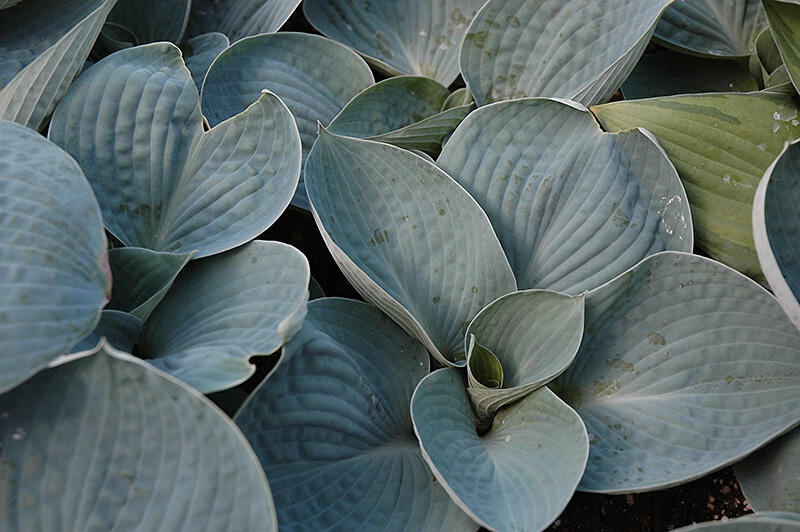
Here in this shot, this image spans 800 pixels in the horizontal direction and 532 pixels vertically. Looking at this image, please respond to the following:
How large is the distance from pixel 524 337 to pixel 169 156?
487 millimetres

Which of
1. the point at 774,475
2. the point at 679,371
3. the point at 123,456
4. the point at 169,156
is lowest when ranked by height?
the point at 774,475

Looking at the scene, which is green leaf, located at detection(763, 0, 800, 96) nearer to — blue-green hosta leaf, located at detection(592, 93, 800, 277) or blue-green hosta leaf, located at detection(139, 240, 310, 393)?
blue-green hosta leaf, located at detection(592, 93, 800, 277)

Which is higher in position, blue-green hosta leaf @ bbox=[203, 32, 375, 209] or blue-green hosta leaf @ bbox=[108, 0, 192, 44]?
blue-green hosta leaf @ bbox=[108, 0, 192, 44]

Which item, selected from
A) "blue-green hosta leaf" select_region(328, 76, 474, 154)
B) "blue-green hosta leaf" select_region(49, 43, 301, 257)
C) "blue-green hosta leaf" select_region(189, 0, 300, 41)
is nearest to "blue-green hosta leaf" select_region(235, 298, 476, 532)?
"blue-green hosta leaf" select_region(49, 43, 301, 257)

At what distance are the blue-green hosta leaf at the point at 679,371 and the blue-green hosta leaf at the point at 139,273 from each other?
1.55 feet

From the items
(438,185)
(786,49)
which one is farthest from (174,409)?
(786,49)

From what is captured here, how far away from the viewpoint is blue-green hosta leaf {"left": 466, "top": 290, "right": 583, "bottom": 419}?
2.73 ft

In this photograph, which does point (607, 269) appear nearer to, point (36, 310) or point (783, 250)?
point (783, 250)

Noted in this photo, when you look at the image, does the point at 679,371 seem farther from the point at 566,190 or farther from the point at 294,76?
the point at 294,76

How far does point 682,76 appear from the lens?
3.93 feet

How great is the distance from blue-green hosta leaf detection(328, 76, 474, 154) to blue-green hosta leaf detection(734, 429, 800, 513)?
58 cm

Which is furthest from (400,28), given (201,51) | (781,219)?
(781,219)

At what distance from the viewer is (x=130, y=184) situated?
919 millimetres

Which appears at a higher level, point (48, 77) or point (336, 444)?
point (48, 77)
